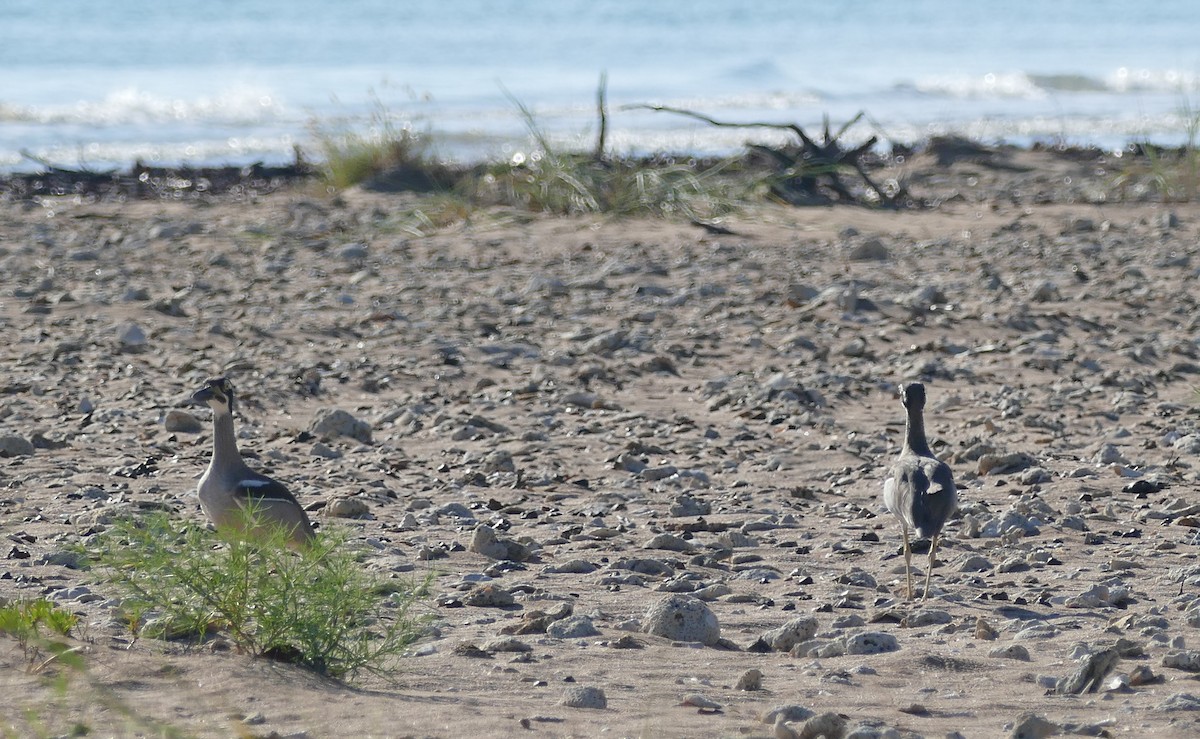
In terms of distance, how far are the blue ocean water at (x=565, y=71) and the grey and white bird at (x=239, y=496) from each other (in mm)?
11272

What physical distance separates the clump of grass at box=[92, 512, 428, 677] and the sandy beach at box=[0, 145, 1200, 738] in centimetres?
8

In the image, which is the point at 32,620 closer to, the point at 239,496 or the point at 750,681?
the point at 239,496

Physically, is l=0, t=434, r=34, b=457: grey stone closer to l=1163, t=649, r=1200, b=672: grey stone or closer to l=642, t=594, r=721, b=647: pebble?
l=642, t=594, r=721, b=647: pebble

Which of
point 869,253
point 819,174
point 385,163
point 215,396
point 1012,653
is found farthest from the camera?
point 385,163

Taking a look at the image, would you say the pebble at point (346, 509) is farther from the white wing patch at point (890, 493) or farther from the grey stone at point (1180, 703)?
the grey stone at point (1180, 703)

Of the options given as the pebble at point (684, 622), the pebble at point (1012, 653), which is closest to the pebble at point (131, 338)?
the pebble at point (684, 622)

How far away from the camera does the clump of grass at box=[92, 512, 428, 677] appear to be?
3.70 m

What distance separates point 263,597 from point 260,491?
1287 millimetres

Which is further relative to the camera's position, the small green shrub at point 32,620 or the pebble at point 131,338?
the pebble at point 131,338

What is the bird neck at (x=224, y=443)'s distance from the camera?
520cm

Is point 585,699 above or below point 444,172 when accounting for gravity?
below

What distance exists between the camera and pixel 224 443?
525cm

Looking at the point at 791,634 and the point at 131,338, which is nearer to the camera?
the point at 791,634

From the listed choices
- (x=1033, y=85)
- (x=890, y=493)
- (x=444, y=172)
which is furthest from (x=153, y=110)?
(x=890, y=493)
